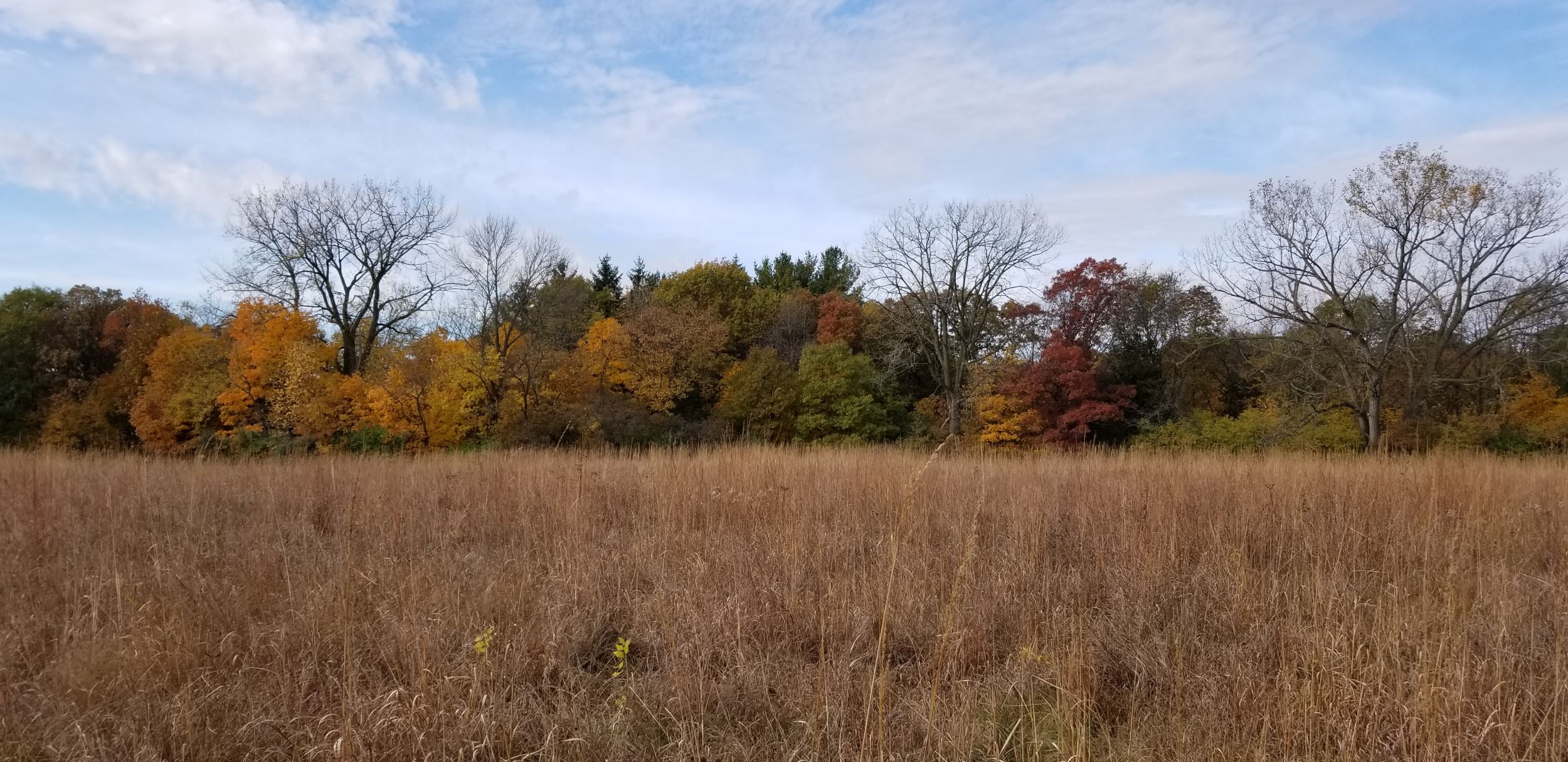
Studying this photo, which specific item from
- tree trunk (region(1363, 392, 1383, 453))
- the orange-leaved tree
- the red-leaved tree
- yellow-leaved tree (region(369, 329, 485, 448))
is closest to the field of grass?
tree trunk (region(1363, 392, 1383, 453))

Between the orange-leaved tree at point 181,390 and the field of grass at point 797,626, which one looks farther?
the orange-leaved tree at point 181,390

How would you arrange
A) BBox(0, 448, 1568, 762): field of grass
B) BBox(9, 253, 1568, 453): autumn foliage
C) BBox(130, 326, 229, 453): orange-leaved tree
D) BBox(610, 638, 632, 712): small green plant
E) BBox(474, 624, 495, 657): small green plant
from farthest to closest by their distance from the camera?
BBox(130, 326, 229, 453): orange-leaved tree < BBox(9, 253, 1568, 453): autumn foliage < BBox(474, 624, 495, 657): small green plant < BBox(610, 638, 632, 712): small green plant < BBox(0, 448, 1568, 762): field of grass

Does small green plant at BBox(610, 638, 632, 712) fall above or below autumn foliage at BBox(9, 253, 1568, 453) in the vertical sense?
below

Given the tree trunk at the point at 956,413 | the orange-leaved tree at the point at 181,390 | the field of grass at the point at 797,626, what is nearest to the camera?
the field of grass at the point at 797,626

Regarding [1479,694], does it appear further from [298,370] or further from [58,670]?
[298,370]

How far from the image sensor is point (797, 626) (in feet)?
13.0

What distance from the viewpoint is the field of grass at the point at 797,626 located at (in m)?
2.79

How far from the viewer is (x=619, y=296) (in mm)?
47375

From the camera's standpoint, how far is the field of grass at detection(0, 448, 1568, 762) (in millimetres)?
2791

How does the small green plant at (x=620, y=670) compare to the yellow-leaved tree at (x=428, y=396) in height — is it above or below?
below

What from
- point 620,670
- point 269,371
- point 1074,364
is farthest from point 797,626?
point 269,371

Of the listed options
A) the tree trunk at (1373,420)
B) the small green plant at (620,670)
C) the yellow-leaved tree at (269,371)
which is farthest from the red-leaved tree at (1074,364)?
the small green plant at (620,670)

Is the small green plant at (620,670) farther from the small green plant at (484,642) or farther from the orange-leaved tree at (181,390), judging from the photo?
the orange-leaved tree at (181,390)

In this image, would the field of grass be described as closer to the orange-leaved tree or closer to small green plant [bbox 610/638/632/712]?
small green plant [bbox 610/638/632/712]
